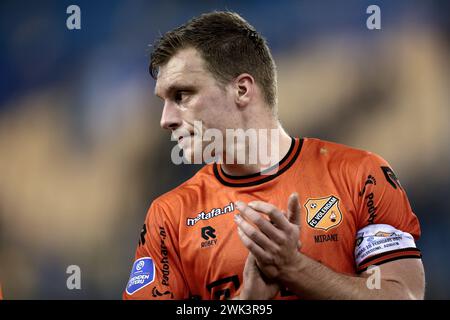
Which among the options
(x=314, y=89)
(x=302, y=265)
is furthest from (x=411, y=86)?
(x=302, y=265)

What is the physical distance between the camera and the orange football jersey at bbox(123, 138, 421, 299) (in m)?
1.84

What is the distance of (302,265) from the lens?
1667 millimetres

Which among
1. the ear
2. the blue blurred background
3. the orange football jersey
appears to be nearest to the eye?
the ear

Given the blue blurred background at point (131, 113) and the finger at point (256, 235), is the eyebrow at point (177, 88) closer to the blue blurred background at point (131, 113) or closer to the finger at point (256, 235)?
the finger at point (256, 235)

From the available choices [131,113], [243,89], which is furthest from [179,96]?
[131,113]

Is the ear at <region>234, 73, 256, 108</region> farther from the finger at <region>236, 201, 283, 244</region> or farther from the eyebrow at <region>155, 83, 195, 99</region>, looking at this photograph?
the finger at <region>236, 201, 283, 244</region>

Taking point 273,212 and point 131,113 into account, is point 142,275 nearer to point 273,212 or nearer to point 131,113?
point 273,212

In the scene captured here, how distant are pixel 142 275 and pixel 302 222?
0.57 metres

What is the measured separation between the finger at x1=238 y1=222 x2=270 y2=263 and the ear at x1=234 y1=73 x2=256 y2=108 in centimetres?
56

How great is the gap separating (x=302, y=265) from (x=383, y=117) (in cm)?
138

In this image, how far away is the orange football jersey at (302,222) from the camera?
6.03 ft

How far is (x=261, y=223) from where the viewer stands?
1.56 m

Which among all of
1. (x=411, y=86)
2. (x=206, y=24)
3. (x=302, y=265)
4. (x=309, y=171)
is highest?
(x=206, y=24)

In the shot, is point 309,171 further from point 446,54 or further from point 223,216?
point 446,54
